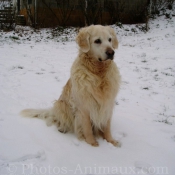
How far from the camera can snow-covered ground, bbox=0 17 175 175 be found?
2123 millimetres

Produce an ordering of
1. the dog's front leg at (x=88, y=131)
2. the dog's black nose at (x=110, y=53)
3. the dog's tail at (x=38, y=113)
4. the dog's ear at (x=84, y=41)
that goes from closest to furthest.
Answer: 1. the dog's black nose at (x=110, y=53)
2. the dog's ear at (x=84, y=41)
3. the dog's front leg at (x=88, y=131)
4. the dog's tail at (x=38, y=113)

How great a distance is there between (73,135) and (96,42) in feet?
4.22

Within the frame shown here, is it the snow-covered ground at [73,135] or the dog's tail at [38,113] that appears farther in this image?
the dog's tail at [38,113]

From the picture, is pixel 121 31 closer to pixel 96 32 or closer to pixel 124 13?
pixel 124 13

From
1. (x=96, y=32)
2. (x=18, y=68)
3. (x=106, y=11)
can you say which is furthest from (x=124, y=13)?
(x=96, y=32)

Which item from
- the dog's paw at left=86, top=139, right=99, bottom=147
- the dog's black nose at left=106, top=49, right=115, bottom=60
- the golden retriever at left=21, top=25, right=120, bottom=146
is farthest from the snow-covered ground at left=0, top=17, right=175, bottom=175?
the dog's black nose at left=106, top=49, right=115, bottom=60

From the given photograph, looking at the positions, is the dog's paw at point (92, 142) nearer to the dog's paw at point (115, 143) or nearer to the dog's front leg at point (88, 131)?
the dog's front leg at point (88, 131)

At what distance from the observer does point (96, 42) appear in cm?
246

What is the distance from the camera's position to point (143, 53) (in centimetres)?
721

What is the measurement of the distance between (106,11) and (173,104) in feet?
36.9

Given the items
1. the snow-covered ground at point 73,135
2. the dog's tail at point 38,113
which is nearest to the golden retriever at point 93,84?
the snow-covered ground at point 73,135

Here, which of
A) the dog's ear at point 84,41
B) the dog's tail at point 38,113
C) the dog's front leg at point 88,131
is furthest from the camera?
the dog's tail at point 38,113

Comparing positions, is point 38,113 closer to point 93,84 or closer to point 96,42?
point 93,84

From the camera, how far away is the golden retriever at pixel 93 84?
2383 mm
